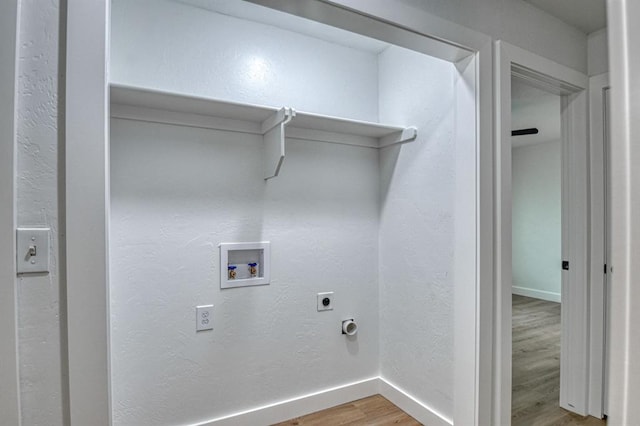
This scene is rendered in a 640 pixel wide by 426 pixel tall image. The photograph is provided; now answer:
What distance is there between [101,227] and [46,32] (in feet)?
1.79

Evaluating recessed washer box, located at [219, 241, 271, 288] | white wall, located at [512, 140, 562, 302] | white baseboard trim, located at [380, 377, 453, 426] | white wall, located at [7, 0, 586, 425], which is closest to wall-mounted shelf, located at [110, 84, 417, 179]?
recessed washer box, located at [219, 241, 271, 288]

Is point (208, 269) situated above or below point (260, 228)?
below

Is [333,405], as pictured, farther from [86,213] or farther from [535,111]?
[535,111]

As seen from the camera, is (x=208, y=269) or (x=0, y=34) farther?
(x=208, y=269)

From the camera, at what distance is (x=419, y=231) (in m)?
2.03

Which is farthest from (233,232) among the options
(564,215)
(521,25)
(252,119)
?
(564,215)

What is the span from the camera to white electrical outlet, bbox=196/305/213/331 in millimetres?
1809

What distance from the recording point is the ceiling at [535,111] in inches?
123

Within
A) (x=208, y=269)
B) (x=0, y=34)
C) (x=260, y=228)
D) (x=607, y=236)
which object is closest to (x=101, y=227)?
(x=0, y=34)

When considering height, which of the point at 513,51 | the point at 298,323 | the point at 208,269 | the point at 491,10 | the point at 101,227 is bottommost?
the point at 298,323

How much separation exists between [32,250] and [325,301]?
5.21 feet

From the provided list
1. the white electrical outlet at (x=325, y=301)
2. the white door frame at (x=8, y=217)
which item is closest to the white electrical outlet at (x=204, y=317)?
the white electrical outlet at (x=325, y=301)

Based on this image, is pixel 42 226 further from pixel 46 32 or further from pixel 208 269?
pixel 208 269

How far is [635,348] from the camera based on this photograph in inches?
13.9
